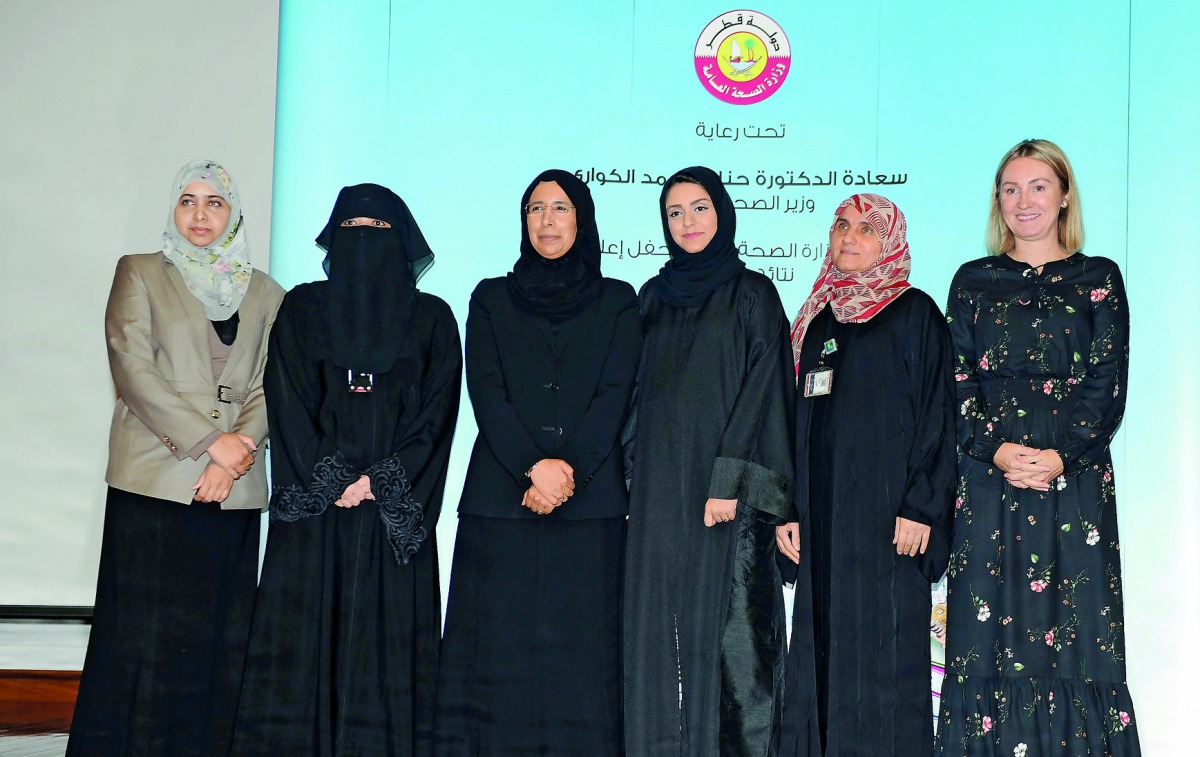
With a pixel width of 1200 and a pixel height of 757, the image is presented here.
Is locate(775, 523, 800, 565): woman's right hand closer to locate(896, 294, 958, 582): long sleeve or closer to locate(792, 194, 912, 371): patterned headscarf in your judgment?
locate(896, 294, 958, 582): long sleeve

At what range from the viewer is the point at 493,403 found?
2.57 m

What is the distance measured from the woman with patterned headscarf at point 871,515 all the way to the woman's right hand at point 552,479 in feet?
2.06

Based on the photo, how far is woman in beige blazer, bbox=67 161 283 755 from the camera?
2.58 meters

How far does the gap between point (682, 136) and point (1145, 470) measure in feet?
6.11

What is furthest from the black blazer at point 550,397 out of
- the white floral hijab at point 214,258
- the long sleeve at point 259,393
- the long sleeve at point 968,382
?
the long sleeve at point 968,382

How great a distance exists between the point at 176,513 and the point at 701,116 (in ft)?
6.73

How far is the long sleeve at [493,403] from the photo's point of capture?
2512 mm

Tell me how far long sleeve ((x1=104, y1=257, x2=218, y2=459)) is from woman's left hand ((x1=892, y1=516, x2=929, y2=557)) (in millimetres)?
1786

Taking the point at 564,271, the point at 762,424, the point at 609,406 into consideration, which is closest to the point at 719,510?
the point at 762,424

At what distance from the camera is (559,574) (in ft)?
8.27

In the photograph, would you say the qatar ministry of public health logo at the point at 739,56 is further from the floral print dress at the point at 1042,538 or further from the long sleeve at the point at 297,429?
the long sleeve at the point at 297,429

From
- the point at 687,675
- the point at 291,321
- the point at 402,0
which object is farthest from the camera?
the point at 402,0

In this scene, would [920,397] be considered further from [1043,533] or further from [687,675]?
[687,675]

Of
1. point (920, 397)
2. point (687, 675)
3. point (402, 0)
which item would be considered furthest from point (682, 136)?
point (687, 675)
